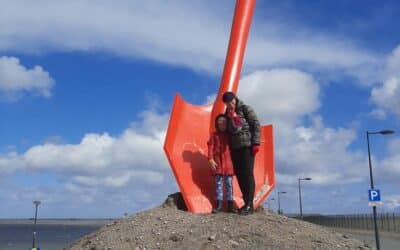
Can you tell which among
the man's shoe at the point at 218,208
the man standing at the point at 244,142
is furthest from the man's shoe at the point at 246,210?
the man's shoe at the point at 218,208

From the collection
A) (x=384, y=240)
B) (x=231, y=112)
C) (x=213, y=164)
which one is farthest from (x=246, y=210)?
(x=384, y=240)

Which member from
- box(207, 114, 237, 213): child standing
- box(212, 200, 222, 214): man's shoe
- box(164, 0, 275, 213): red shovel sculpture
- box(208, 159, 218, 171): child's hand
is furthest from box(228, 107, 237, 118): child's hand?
box(212, 200, 222, 214): man's shoe

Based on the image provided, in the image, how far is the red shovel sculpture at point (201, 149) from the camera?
32.0 feet

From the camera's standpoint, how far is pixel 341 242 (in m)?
8.99

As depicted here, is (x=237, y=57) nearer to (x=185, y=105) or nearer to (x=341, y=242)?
(x=185, y=105)

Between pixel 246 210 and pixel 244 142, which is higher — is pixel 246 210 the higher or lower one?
the lower one

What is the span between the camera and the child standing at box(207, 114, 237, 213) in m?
9.57

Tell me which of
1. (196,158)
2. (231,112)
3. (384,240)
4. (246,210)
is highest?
(231,112)

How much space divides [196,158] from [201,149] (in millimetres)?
261

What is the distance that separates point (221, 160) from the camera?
9.66 metres

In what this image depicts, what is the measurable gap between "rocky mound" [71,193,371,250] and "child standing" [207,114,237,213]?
0.49 metres

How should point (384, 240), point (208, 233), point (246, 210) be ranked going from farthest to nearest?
point (384, 240)
point (246, 210)
point (208, 233)

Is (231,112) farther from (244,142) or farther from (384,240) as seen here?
(384,240)

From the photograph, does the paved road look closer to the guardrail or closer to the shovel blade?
the guardrail
